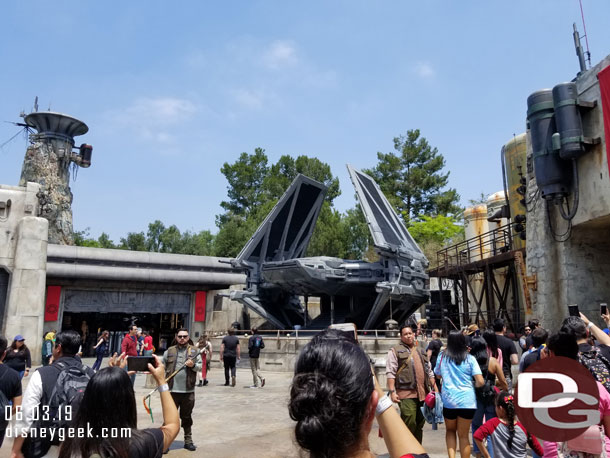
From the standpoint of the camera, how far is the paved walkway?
20.8 feet

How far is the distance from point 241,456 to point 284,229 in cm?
2071

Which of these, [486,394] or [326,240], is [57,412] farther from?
[326,240]

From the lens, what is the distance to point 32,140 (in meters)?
40.4

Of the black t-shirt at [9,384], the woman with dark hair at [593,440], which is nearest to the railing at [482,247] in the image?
the woman with dark hair at [593,440]

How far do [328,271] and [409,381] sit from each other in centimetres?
1622

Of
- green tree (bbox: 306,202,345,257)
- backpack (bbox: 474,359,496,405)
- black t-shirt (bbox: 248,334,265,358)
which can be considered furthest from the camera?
green tree (bbox: 306,202,345,257)

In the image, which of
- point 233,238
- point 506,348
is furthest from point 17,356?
point 233,238

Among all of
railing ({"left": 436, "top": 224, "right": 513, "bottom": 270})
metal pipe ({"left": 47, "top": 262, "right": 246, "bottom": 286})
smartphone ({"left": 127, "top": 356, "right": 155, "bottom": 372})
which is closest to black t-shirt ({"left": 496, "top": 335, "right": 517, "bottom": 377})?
smartphone ({"left": 127, "top": 356, "right": 155, "bottom": 372})

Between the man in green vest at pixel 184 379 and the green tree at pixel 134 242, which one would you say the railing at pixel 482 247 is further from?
the green tree at pixel 134 242

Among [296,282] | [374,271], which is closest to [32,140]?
[296,282]

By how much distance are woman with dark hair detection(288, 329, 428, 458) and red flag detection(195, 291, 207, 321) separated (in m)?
26.2

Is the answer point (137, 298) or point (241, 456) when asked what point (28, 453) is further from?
point (137, 298)

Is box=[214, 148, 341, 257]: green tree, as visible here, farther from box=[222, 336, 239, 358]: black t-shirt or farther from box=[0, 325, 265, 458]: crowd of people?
box=[0, 325, 265, 458]: crowd of people

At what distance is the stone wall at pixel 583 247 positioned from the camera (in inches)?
455
